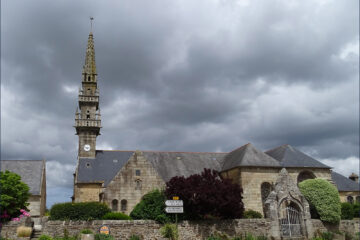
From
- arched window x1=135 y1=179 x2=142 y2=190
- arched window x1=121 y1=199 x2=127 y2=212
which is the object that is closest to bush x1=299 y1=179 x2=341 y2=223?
arched window x1=135 y1=179 x2=142 y2=190

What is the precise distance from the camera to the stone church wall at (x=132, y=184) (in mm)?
22312

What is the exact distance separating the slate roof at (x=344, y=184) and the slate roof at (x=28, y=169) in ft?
106

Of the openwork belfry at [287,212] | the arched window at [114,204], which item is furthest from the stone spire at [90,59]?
the openwork belfry at [287,212]

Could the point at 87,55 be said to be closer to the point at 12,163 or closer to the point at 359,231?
the point at 12,163

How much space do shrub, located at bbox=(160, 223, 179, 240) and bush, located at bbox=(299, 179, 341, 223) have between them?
10.6 metres

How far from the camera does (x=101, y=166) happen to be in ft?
109

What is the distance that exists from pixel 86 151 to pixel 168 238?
19.7 meters

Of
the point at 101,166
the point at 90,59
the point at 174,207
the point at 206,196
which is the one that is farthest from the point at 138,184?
the point at 90,59

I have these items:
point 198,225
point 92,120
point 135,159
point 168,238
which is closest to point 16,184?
point 135,159

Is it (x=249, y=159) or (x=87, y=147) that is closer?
(x=249, y=159)

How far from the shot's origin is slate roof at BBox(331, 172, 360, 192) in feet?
118

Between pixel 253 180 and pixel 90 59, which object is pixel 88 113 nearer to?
pixel 90 59

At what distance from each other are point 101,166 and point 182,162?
869cm

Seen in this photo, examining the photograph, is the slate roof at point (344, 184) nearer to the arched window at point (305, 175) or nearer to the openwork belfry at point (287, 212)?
the arched window at point (305, 175)
